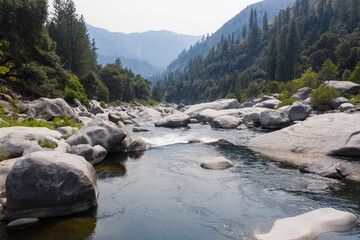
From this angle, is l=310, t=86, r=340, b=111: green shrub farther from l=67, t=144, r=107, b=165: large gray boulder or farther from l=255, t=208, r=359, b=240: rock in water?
l=67, t=144, r=107, b=165: large gray boulder

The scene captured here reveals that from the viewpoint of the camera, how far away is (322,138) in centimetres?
1362

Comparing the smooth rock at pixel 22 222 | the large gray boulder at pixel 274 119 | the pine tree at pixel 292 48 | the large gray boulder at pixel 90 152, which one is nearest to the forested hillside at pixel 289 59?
the pine tree at pixel 292 48

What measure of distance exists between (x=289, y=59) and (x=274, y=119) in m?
63.7

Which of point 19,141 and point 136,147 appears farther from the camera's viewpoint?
point 136,147

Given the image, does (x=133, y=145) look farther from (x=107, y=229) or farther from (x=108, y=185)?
(x=107, y=229)

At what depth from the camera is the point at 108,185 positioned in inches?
353

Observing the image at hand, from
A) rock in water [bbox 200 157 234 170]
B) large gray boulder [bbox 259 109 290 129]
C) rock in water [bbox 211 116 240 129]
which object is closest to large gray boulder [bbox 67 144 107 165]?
rock in water [bbox 200 157 234 170]

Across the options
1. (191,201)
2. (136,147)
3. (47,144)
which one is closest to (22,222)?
(191,201)

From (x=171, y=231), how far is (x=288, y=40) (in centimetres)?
8360

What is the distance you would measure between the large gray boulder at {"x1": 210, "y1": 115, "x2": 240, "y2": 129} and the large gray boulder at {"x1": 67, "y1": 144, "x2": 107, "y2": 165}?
51.8ft

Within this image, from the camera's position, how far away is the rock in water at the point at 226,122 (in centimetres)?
2542

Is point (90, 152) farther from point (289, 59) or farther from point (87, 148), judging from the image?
point (289, 59)

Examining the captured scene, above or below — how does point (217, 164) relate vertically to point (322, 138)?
below

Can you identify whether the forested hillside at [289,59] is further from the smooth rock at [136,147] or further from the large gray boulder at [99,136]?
the large gray boulder at [99,136]
